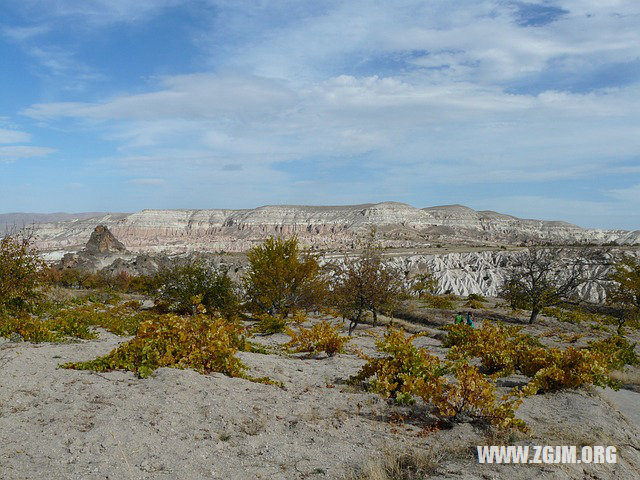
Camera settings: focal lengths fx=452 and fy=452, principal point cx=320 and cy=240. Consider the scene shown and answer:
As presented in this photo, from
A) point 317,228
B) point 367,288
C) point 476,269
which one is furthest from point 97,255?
point 317,228

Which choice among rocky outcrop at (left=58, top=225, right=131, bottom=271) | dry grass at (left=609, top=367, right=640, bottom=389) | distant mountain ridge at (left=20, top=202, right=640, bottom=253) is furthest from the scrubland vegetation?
distant mountain ridge at (left=20, top=202, right=640, bottom=253)

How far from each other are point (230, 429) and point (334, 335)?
260 inches

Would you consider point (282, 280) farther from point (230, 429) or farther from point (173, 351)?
point (230, 429)

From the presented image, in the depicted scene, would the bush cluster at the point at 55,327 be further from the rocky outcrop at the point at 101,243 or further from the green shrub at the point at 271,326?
the rocky outcrop at the point at 101,243

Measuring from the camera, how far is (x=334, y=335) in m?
12.5

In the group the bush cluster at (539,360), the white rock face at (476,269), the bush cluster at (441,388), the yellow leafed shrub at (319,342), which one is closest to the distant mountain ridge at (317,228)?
the white rock face at (476,269)

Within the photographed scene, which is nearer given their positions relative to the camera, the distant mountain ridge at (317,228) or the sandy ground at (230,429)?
the sandy ground at (230,429)

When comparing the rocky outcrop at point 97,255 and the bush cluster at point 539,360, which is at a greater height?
the bush cluster at point 539,360

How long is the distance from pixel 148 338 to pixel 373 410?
4.32 m

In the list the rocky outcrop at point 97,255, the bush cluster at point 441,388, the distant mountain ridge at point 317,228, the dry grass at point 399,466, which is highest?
the distant mountain ridge at point 317,228

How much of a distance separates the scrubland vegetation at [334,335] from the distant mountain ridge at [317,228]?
81.3m

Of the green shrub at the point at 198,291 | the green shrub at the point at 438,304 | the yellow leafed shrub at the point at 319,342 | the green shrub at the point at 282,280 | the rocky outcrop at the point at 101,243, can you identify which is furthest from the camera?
the rocky outcrop at the point at 101,243

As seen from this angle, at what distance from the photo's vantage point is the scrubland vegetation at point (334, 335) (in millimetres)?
7602

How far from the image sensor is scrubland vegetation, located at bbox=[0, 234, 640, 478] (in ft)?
24.9
